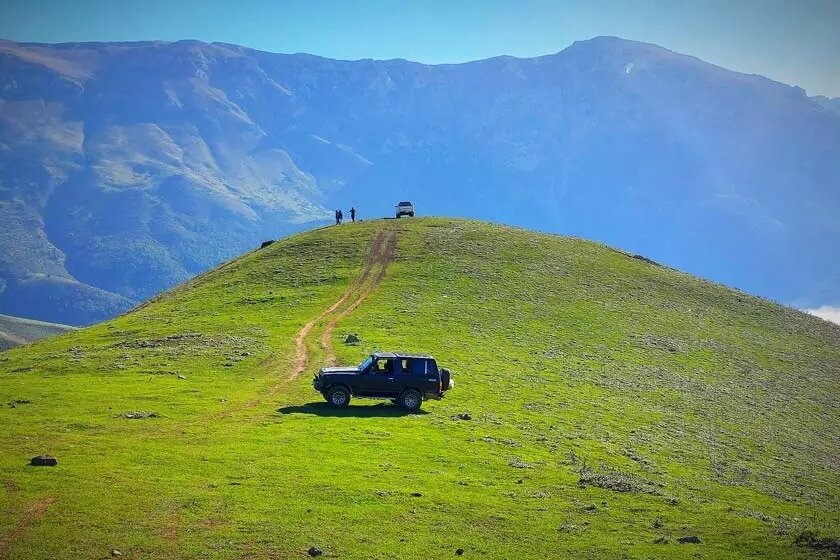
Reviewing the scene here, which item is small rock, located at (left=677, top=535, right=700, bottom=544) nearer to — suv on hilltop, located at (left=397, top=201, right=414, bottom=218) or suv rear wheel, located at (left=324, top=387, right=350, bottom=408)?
suv rear wheel, located at (left=324, top=387, right=350, bottom=408)

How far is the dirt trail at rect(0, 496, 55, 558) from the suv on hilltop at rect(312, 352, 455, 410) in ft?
58.5

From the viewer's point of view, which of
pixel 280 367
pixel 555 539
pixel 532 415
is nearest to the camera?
pixel 555 539

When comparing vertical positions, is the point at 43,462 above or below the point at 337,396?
below

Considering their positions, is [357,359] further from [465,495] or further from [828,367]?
[828,367]

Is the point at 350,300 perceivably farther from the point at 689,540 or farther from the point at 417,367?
the point at 689,540

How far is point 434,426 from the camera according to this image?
127 feet

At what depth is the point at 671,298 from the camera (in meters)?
89.1

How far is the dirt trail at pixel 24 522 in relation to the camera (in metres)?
21.0

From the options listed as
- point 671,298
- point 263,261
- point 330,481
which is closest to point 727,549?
point 330,481

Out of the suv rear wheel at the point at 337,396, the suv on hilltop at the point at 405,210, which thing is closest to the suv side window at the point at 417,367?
the suv rear wheel at the point at 337,396

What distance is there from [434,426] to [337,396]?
5.86 m

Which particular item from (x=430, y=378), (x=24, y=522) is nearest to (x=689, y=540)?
(x=430, y=378)

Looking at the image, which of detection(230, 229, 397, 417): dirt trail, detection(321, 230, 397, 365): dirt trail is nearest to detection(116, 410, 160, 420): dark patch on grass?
detection(230, 229, 397, 417): dirt trail

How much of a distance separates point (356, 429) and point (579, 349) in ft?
113
